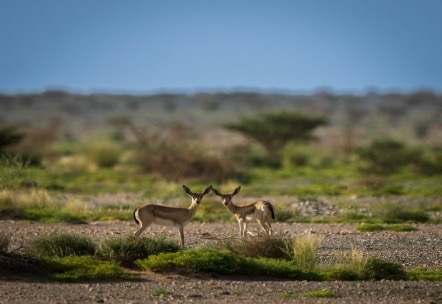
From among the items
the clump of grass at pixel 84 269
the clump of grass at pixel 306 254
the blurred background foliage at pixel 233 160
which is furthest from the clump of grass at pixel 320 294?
the blurred background foliage at pixel 233 160

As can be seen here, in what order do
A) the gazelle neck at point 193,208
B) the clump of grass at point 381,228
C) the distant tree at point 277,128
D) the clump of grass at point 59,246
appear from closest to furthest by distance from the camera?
the clump of grass at point 59,246 → the gazelle neck at point 193,208 → the clump of grass at point 381,228 → the distant tree at point 277,128

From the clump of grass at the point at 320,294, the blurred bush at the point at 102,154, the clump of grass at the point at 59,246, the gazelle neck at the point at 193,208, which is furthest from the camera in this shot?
the blurred bush at the point at 102,154

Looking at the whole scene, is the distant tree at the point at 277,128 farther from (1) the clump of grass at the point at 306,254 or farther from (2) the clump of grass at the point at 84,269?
(2) the clump of grass at the point at 84,269

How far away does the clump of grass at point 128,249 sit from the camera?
47.9ft

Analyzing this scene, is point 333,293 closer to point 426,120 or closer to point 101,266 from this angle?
point 101,266

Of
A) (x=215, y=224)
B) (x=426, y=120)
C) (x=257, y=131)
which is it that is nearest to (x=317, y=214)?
(x=215, y=224)

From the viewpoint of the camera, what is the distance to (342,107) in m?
132

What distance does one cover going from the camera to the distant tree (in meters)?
54.3

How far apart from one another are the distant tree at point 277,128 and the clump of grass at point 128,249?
3840cm

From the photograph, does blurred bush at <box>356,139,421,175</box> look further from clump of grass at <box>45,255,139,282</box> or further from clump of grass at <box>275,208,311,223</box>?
clump of grass at <box>45,255,139,282</box>

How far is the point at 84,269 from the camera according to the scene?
1391 cm

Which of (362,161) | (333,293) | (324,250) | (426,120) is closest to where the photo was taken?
(333,293)

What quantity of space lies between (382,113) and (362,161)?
7357cm

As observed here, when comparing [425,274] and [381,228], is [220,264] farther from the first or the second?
[381,228]
